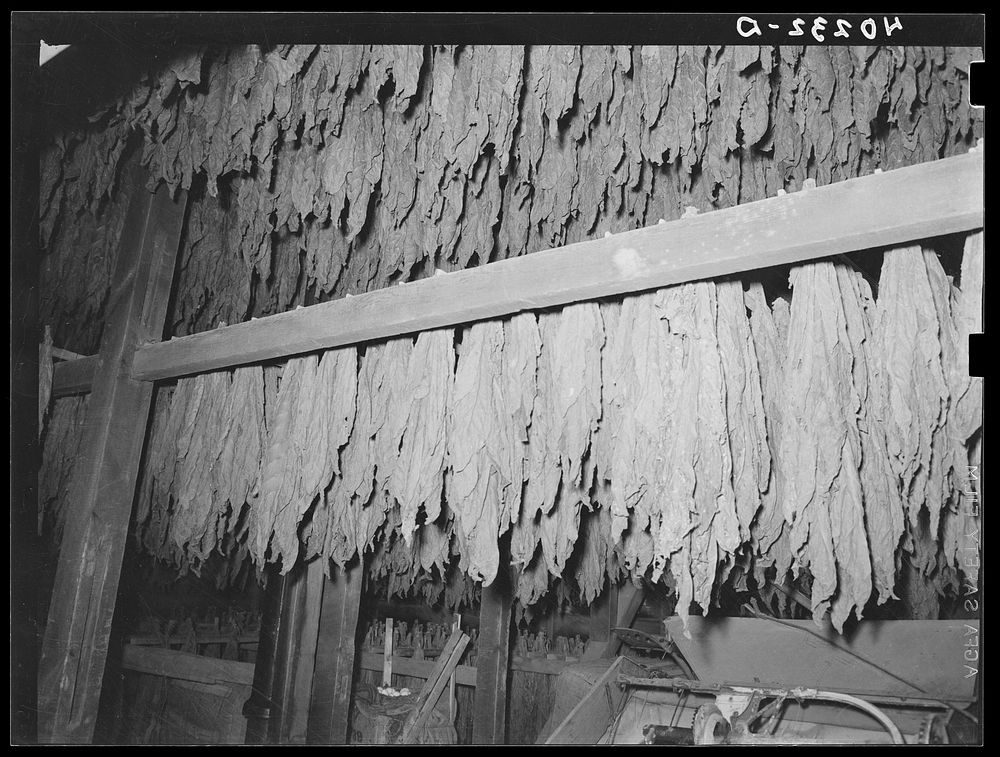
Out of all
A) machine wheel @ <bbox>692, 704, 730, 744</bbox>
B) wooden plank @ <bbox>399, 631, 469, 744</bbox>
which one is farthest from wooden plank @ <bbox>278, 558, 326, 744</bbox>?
machine wheel @ <bbox>692, 704, 730, 744</bbox>

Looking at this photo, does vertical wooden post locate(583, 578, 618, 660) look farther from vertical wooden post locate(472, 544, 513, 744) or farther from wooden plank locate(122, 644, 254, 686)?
wooden plank locate(122, 644, 254, 686)

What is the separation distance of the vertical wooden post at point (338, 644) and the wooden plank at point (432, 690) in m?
1.09

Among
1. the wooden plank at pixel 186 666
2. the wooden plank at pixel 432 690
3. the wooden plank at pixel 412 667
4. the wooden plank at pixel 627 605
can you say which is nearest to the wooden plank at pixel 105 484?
the wooden plank at pixel 432 690

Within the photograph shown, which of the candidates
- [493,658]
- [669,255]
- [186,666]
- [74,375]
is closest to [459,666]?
[493,658]

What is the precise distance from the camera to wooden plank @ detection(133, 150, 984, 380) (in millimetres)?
1729

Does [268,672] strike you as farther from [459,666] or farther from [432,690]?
[459,666]

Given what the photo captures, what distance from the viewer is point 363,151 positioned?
9.39ft

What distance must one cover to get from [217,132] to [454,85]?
119 centimetres

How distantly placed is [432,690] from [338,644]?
6.35 ft

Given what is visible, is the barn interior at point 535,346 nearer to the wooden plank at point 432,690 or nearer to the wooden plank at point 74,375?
the wooden plank at point 74,375

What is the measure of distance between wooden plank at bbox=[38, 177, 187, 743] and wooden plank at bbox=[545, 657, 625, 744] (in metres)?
2.88
